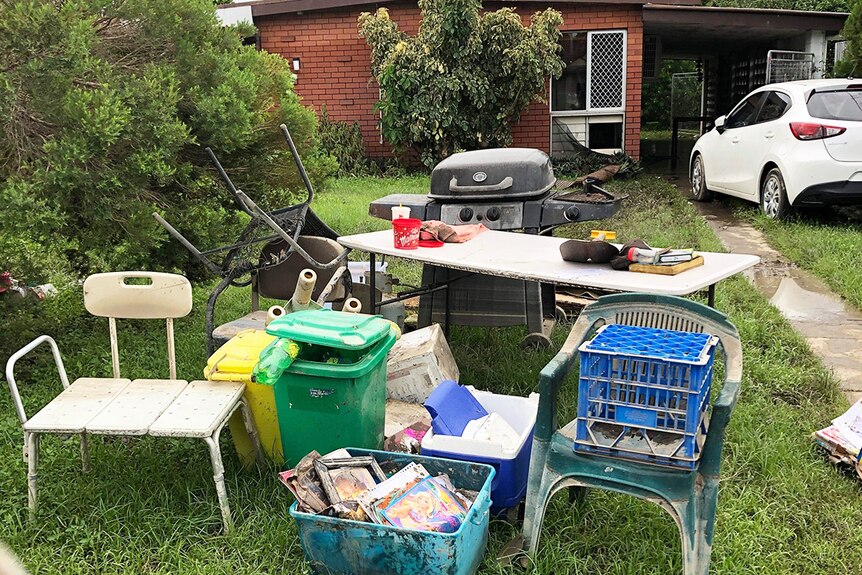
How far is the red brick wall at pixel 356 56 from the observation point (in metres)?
13.5

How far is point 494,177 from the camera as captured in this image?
520 centimetres

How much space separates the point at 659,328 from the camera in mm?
3062

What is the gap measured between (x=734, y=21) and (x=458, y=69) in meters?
4.84

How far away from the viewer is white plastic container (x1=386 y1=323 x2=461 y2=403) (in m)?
4.09

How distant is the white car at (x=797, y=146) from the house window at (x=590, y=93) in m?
3.94

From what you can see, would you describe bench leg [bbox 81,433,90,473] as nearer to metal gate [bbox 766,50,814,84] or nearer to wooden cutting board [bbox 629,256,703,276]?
wooden cutting board [bbox 629,256,703,276]

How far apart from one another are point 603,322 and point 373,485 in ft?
3.73

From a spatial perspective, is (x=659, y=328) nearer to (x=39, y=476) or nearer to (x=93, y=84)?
(x=39, y=476)

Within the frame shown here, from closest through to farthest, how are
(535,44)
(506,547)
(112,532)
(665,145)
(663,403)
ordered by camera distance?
1. (663,403)
2. (506,547)
3. (112,532)
4. (535,44)
5. (665,145)

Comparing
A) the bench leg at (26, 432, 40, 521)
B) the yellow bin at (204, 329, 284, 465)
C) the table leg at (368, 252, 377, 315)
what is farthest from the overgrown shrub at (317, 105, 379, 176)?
the bench leg at (26, 432, 40, 521)

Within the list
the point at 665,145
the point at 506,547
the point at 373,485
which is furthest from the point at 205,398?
the point at 665,145

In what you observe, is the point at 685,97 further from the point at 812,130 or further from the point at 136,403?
the point at 136,403

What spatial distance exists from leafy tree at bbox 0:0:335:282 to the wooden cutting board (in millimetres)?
2930

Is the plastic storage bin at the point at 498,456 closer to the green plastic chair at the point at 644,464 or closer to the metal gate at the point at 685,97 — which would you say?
the green plastic chair at the point at 644,464
